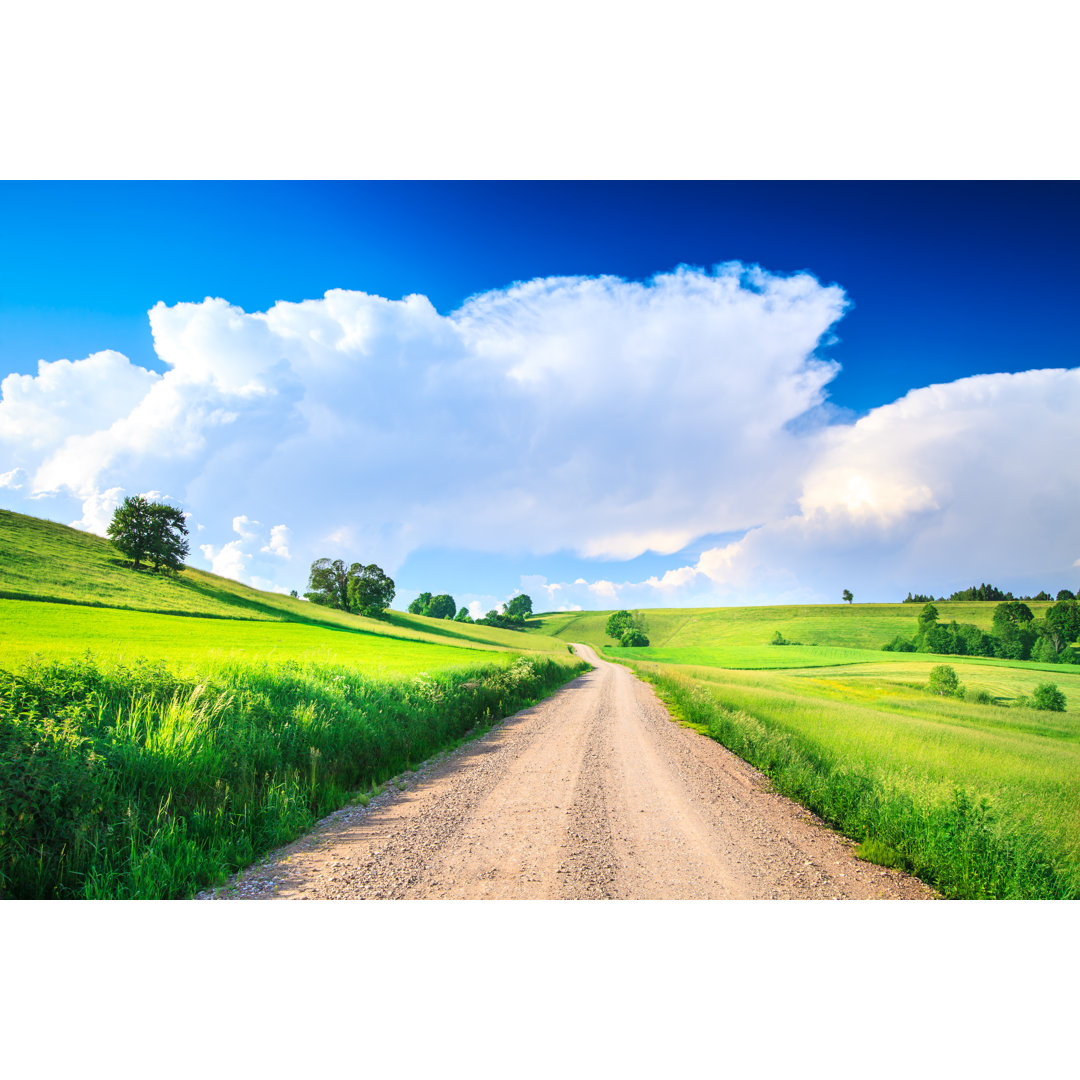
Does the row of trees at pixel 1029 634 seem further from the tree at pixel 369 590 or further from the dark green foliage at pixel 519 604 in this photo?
the dark green foliage at pixel 519 604

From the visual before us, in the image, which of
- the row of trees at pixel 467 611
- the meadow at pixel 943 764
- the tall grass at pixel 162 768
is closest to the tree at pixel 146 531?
the tall grass at pixel 162 768

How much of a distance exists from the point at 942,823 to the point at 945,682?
13318 mm

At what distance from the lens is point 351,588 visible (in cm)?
3366

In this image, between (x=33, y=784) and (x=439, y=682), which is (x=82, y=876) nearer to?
(x=33, y=784)

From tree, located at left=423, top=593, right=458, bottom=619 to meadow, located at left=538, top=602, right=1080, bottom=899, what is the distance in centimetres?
5666

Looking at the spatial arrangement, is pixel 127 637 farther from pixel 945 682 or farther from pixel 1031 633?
pixel 945 682

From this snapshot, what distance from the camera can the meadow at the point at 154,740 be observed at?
3.79 m

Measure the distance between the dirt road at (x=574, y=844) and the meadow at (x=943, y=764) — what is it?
41 cm

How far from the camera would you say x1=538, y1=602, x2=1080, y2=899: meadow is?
4.39 metres

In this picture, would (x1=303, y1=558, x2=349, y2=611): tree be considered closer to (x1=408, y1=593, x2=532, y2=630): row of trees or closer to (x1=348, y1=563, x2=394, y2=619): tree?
(x1=348, y1=563, x2=394, y2=619): tree

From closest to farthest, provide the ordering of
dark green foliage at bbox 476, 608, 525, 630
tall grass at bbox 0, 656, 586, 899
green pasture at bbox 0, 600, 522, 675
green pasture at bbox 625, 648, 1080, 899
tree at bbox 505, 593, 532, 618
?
tall grass at bbox 0, 656, 586, 899 < green pasture at bbox 625, 648, 1080, 899 < green pasture at bbox 0, 600, 522, 675 < dark green foliage at bbox 476, 608, 525, 630 < tree at bbox 505, 593, 532, 618

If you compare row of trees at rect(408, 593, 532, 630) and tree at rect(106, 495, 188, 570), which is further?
row of trees at rect(408, 593, 532, 630)

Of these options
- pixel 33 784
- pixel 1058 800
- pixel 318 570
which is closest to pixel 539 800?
pixel 33 784

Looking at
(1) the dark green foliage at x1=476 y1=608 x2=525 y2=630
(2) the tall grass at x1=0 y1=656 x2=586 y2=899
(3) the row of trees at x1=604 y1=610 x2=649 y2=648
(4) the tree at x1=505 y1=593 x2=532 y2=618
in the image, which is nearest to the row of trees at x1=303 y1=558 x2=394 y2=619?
(2) the tall grass at x1=0 y1=656 x2=586 y2=899
